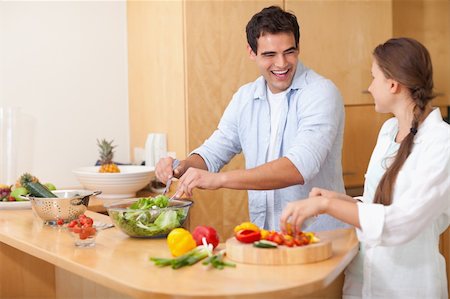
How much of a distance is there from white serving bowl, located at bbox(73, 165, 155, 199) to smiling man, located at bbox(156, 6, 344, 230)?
645 millimetres

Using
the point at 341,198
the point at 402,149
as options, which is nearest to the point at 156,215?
the point at 341,198

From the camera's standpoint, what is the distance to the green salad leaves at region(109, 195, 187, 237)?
2.37 meters

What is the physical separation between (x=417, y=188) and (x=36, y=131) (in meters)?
2.50

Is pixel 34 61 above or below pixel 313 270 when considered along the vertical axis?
above

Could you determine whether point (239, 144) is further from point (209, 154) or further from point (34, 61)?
point (34, 61)

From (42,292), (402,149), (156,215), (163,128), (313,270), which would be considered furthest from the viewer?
(163,128)

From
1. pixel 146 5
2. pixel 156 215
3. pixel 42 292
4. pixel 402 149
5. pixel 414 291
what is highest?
pixel 146 5

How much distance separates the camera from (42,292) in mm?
2957

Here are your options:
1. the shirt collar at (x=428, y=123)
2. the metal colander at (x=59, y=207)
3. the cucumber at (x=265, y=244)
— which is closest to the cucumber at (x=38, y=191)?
the metal colander at (x=59, y=207)

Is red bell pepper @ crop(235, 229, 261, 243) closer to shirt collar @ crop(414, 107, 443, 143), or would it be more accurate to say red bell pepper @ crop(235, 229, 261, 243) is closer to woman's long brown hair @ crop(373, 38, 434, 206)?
woman's long brown hair @ crop(373, 38, 434, 206)

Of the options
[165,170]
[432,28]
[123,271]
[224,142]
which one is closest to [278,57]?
[224,142]

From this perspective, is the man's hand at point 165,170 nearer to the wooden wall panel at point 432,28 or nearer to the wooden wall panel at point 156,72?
the wooden wall panel at point 156,72

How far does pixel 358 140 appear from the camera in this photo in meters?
4.04

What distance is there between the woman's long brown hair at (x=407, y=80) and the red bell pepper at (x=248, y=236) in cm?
38
